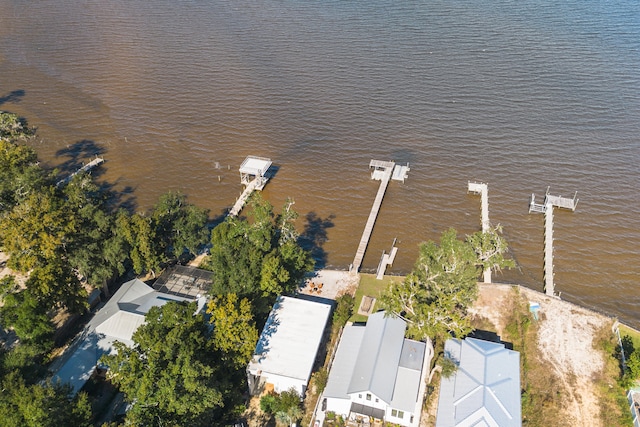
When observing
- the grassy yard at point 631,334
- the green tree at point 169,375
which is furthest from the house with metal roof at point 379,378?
the grassy yard at point 631,334

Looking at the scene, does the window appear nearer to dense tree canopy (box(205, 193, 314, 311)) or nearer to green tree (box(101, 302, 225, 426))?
green tree (box(101, 302, 225, 426))

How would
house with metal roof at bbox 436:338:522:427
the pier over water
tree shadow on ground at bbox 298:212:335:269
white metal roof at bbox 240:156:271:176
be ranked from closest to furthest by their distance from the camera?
house with metal roof at bbox 436:338:522:427
tree shadow on ground at bbox 298:212:335:269
the pier over water
white metal roof at bbox 240:156:271:176

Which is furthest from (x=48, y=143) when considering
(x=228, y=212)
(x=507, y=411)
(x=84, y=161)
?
(x=507, y=411)

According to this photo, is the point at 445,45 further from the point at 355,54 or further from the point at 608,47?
the point at 608,47

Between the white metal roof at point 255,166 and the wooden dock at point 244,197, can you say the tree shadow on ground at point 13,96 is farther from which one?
the wooden dock at point 244,197

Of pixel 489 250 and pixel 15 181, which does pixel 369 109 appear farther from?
pixel 15 181

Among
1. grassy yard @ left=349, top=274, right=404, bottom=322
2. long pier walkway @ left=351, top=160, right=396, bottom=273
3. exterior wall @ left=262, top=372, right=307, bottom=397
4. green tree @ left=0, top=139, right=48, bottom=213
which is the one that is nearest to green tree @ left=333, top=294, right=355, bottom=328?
grassy yard @ left=349, top=274, right=404, bottom=322
